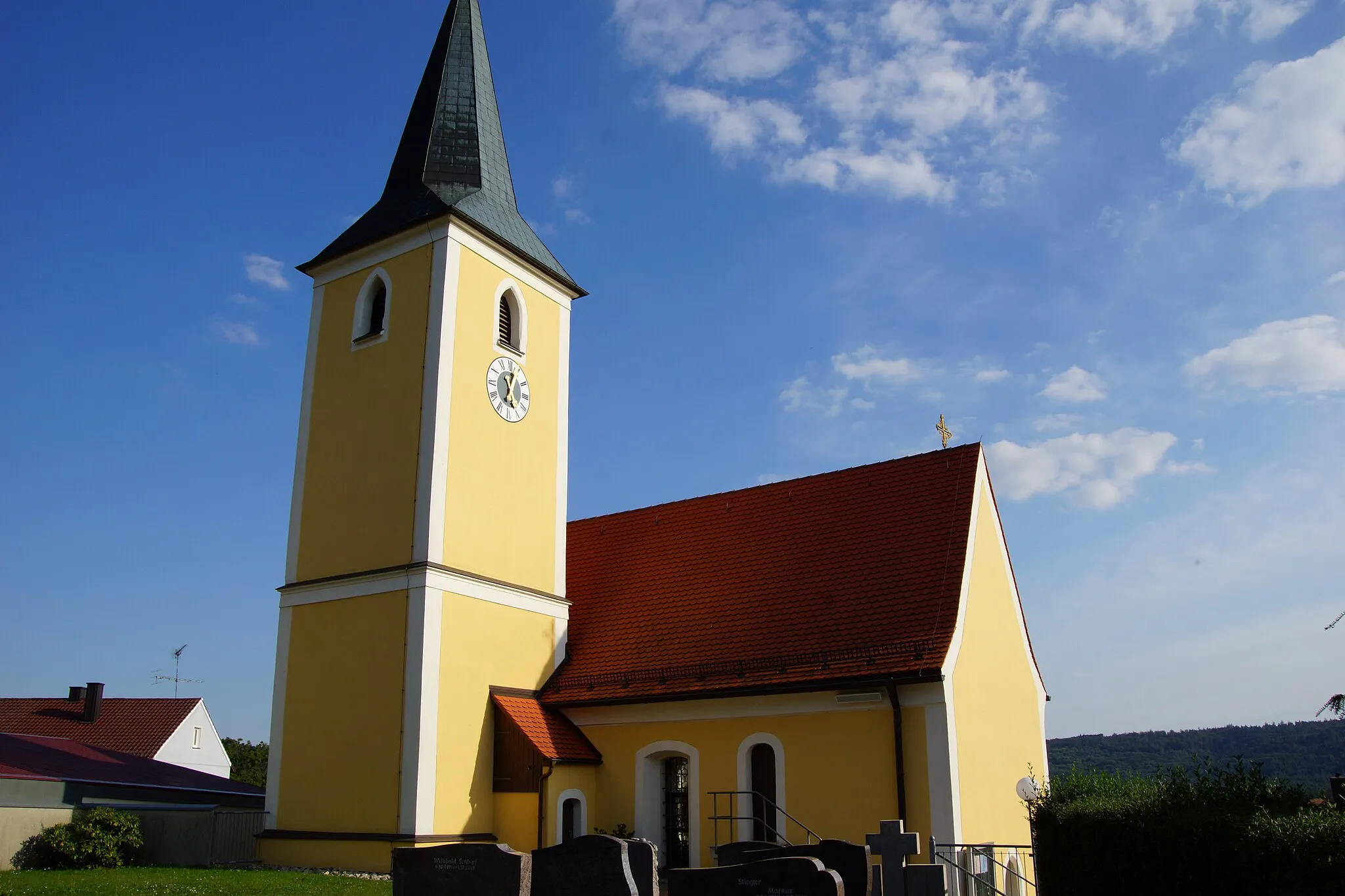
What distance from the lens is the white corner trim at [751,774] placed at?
654 inches

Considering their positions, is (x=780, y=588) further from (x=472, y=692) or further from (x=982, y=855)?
(x=982, y=855)

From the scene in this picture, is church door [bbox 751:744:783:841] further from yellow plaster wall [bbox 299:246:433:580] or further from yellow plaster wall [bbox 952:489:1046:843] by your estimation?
yellow plaster wall [bbox 299:246:433:580]

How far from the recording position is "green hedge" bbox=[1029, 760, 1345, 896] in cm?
1019

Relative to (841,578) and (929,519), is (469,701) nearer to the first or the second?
(841,578)

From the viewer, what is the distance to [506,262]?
69.9 ft

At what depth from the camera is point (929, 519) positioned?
18422mm

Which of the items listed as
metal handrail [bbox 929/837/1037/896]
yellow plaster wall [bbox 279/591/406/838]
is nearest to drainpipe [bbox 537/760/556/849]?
yellow plaster wall [bbox 279/591/406/838]

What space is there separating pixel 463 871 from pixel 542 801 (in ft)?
23.4

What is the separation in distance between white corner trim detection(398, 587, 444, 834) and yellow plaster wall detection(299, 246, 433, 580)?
1.02m

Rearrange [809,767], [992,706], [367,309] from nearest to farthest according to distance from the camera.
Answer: [809,767] → [992,706] → [367,309]

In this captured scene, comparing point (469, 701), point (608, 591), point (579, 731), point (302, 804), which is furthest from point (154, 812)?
point (608, 591)

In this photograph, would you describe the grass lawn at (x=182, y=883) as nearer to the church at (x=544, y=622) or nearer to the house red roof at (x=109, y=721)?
the church at (x=544, y=622)

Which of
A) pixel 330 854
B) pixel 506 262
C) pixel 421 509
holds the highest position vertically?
pixel 506 262

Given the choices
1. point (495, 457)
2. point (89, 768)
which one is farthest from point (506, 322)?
point (89, 768)
